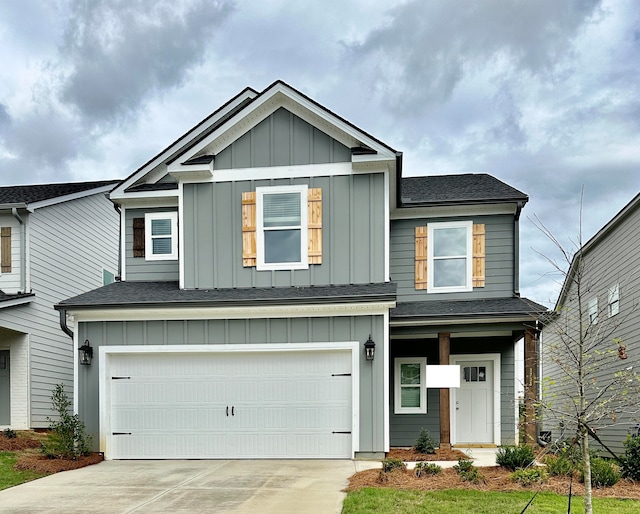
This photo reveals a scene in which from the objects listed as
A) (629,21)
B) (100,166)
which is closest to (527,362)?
(629,21)

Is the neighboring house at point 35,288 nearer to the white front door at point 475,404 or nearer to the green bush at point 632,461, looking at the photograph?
the white front door at point 475,404

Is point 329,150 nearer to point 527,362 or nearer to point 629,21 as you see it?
point 527,362

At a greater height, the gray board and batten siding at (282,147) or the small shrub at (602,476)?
the gray board and batten siding at (282,147)

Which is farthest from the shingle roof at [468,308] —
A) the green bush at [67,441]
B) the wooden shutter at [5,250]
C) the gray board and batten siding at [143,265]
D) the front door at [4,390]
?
the front door at [4,390]

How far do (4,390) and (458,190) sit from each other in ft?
39.4

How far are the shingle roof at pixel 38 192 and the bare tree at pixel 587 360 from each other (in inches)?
501

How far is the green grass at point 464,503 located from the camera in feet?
22.8

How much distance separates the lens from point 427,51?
1656cm

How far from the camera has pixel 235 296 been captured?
37.8 feet

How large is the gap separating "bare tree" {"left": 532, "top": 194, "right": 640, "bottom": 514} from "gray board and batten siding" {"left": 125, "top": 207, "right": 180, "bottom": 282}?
8025 millimetres

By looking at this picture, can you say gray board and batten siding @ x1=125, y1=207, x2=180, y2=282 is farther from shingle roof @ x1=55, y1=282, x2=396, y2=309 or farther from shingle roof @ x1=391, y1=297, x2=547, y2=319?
shingle roof @ x1=391, y1=297, x2=547, y2=319

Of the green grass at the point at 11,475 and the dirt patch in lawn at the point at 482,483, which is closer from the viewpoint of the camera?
the dirt patch in lawn at the point at 482,483

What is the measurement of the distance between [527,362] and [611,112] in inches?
389

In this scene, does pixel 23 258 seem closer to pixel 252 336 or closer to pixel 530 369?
pixel 252 336
